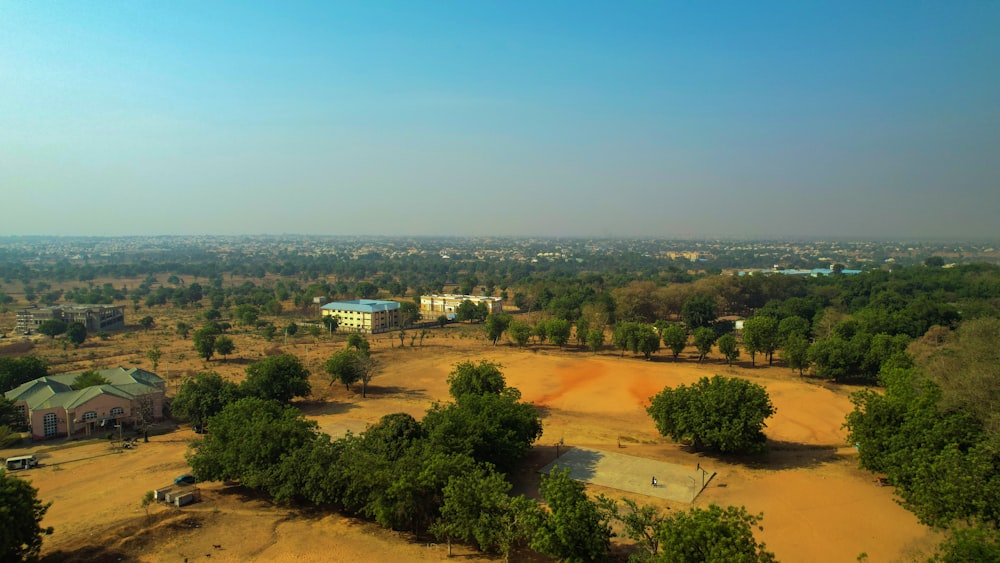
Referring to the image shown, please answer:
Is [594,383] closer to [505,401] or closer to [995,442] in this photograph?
[505,401]

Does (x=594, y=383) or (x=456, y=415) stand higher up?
(x=456, y=415)

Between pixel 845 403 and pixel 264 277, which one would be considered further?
pixel 264 277

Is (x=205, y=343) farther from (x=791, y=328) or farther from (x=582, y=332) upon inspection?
(x=791, y=328)

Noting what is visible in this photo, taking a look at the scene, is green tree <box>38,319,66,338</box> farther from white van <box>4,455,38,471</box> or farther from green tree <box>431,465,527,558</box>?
green tree <box>431,465,527,558</box>

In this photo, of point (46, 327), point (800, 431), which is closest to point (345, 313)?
point (46, 327)

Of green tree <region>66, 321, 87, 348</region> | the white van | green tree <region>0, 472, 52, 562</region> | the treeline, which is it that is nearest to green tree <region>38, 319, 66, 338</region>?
green tree <region>66, 321, 87, 348</region>

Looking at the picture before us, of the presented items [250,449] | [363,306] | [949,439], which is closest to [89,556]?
[250,449]
